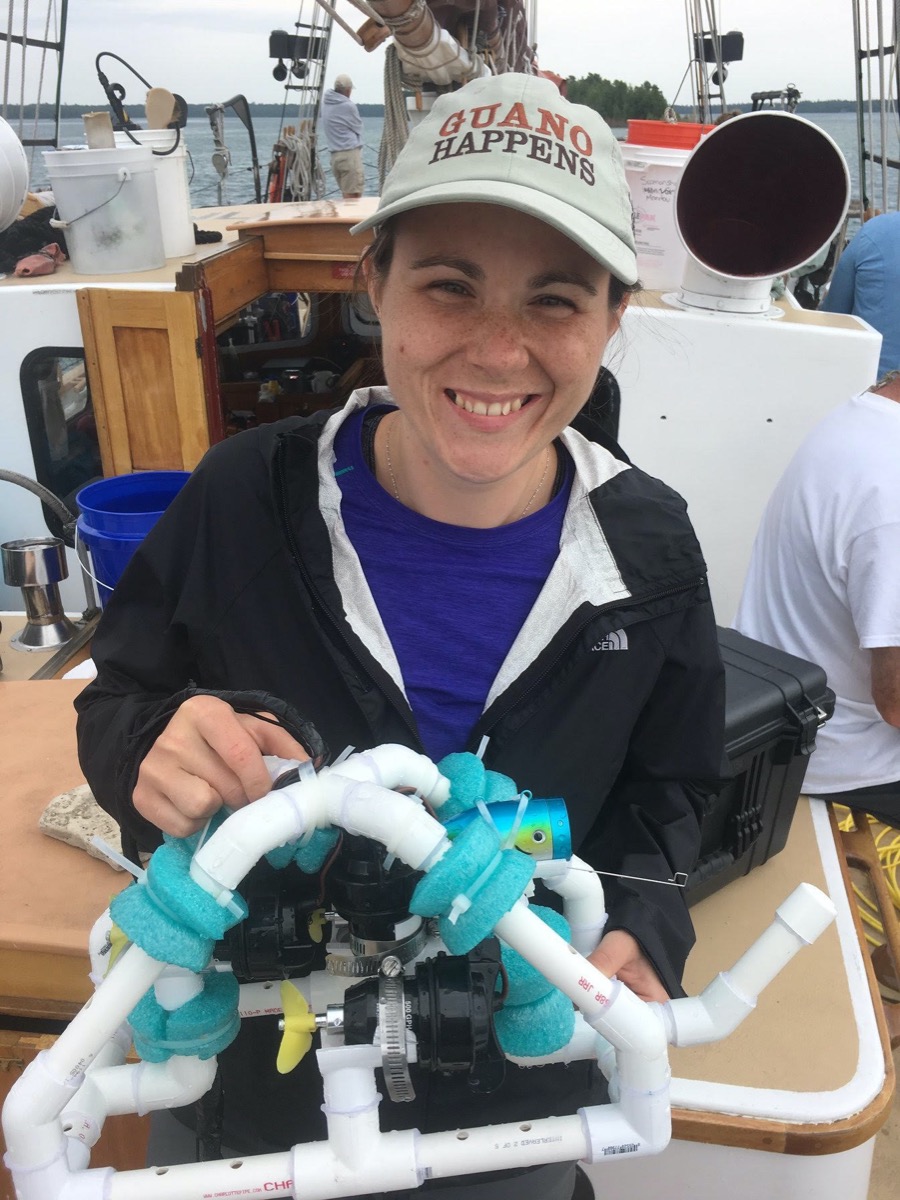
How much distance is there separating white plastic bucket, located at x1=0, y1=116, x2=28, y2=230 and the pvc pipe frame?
127 inches

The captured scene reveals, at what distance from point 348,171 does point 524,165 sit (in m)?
10.9

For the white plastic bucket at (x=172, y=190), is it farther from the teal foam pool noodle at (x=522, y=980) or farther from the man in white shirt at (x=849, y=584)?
the teal foam pool noodle at (x=522, y=980)

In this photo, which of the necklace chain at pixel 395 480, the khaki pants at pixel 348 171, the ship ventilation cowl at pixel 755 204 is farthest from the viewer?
the khaki pants at pixel 348 171

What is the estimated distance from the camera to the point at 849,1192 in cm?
159

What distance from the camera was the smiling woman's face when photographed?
3.46 feet

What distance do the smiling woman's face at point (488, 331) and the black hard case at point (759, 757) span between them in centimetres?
94

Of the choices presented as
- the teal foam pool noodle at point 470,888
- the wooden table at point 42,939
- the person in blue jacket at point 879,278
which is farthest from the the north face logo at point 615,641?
the person in blue jacket at point 879,278

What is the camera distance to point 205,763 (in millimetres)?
784

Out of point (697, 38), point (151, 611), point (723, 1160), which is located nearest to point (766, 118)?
point (151, 611)

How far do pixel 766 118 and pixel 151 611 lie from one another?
2586 mm

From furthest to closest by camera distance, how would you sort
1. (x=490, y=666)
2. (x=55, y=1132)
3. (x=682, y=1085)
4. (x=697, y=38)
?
(x=697, y=38) → (x=682, y=1085) → (x=490, y=666) → (x=55, y=1132)

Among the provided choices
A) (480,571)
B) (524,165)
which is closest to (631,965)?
(480,571)

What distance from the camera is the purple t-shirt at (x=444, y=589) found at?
1224 millimetres

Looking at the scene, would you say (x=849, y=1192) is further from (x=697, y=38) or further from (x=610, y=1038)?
(x=697, y=38)
